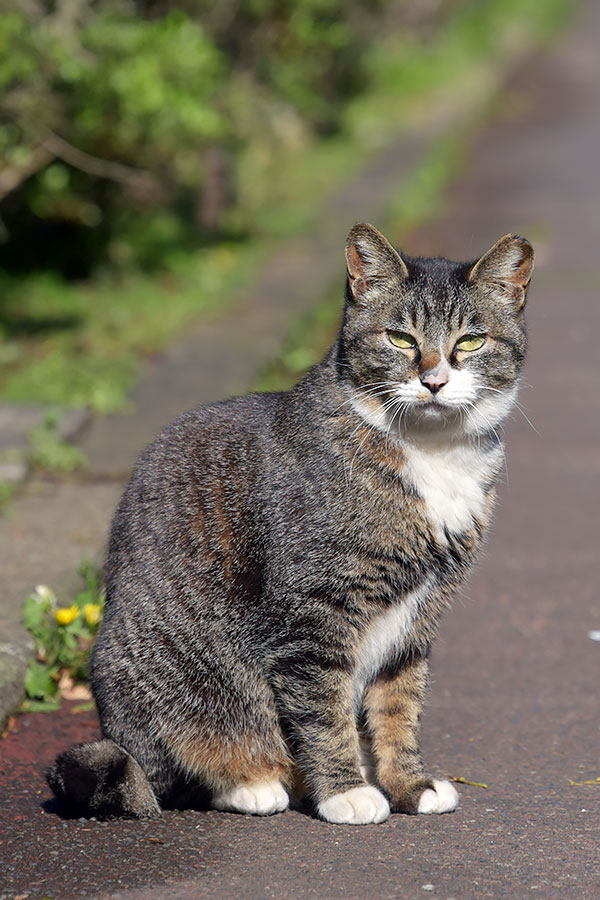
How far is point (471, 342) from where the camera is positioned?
3598 mm

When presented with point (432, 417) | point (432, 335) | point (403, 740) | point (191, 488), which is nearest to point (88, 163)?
point (191, 488)

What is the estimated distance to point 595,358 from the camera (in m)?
8.20

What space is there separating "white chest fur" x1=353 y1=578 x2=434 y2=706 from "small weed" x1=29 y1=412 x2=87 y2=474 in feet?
8.64

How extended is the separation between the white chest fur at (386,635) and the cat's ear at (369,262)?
2.88 feet

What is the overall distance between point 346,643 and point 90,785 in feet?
2.60

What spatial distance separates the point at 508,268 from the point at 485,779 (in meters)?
1.53

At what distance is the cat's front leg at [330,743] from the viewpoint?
346 cm

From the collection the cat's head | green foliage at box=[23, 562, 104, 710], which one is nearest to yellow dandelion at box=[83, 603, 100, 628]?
green foliage at box=[23, 562, 104, 710]

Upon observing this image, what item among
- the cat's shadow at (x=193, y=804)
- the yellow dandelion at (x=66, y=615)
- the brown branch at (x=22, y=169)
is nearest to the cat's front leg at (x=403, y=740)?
the cat's shadow at (x=193, y=804)

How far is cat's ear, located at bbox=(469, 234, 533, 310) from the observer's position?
362cm

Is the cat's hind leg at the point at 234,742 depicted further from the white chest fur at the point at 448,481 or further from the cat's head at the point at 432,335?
the cat's head at the point at 432,335

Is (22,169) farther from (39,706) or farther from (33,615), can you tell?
(39,706)

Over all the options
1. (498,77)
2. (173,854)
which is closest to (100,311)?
(173,854)

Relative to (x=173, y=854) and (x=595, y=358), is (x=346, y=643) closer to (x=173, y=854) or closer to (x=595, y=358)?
(x=173, y=854)
